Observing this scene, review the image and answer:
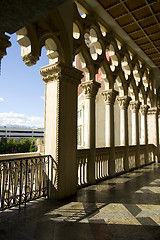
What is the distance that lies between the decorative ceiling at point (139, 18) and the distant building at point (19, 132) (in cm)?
9513

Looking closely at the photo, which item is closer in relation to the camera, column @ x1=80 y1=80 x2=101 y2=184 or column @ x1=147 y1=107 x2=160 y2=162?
column @ x1=80 y1=80 x2=101 y2=184

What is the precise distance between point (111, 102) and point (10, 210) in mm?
5560

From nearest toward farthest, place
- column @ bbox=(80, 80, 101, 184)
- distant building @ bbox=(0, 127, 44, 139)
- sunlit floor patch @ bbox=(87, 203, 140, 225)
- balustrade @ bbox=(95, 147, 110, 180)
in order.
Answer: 1. sunlit floor patch @ bbox=(87, 203, 140, 225)
2. column @ bbox=(80, 80, 101, 184)
3. balustrade @ bbox=(95, 147, 110, 180)
4. distant building @ bbox=(0, 127, 44, 139)

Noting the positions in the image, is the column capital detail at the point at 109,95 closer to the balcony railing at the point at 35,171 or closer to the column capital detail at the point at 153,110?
the balcony railing at the point at 35,171

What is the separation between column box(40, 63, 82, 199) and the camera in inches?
189

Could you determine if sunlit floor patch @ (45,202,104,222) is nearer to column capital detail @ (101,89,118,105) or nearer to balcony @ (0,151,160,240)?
balcony @ (0,151,160,240)

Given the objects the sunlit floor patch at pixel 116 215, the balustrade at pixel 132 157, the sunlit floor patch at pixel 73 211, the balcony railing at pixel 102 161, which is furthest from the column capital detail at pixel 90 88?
the balustrade at pixel 132 157

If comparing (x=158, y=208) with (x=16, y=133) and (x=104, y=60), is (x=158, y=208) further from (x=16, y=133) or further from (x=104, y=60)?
(x=16, y=133)

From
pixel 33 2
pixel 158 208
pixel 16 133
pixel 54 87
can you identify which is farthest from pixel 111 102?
pixel 16 133

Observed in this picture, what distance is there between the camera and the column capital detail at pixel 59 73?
4.93 metres

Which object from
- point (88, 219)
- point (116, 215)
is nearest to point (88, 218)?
point (88, 219)

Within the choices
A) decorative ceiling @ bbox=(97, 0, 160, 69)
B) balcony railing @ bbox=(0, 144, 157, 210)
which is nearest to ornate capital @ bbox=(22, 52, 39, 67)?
balcony railing @ bbox=(0, 144, 157, 210)

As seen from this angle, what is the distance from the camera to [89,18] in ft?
21.9

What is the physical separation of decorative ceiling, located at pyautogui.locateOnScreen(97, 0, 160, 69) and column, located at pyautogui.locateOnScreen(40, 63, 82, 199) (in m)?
3.21
